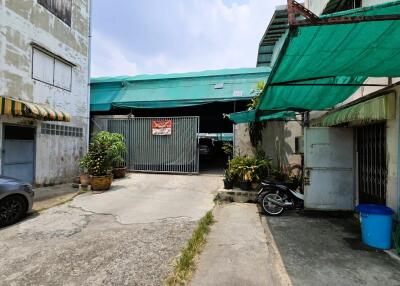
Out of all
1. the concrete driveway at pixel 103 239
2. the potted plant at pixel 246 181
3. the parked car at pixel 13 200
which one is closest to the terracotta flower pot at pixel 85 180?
the concrete driveway at pixel 103 239

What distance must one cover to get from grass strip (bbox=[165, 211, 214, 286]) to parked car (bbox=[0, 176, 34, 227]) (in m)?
3.85

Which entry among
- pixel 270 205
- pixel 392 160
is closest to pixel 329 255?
pixel 392 160

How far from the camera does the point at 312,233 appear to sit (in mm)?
4762

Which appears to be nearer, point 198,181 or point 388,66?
point 388,66

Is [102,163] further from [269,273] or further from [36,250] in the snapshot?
[269,273]

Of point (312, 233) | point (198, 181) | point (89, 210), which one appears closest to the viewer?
point (312, 233)

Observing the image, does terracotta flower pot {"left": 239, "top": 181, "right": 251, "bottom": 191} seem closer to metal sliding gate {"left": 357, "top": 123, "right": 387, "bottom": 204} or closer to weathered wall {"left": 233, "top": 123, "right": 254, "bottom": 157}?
weathered wall {"left": 233, "top": 123, "right": 254, "bottom": 157}

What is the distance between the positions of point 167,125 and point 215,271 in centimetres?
799

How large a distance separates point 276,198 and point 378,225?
2313 mm

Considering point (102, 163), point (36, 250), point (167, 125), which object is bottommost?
point (36, 250)

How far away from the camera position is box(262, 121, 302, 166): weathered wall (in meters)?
8.84

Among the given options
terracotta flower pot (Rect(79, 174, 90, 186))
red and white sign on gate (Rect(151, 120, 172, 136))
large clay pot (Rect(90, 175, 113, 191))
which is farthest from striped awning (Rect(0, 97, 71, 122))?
red and white sign on gate (Rect(151, 120, 172, 136))

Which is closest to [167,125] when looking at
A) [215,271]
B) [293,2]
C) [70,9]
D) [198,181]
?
[198,181]

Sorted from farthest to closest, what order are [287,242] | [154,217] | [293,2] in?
[154,217], [287,242], [293,2]
